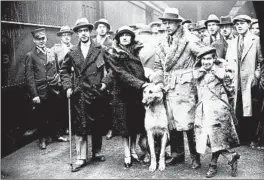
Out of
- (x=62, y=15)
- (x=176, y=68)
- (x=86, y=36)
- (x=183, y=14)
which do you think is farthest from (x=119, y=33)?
(x=183, y=14)

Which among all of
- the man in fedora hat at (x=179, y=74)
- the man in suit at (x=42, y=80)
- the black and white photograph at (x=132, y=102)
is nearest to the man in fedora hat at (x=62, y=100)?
the black and white photograph at (x=132, y=102)

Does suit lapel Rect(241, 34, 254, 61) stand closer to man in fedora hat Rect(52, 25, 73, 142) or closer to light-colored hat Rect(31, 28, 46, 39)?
man in fedora hat Rect(52, 25, 73, 142)

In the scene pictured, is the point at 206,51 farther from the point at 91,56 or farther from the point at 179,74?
the point at 91,56

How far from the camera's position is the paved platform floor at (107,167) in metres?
5.27

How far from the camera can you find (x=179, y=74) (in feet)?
18.0

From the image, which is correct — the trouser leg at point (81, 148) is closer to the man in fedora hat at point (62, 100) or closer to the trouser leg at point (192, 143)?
the trouser leg at point (192, 143)

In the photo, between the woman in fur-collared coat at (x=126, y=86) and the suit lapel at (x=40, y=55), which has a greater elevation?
the suit lapel at (x=40, y=55)

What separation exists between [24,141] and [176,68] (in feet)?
12.6

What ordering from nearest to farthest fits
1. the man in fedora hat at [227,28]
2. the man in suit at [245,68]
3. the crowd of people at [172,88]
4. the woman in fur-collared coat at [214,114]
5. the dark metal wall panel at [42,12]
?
1. the woman in fur-collared coat at [214,114]
2. the crowd of people at [172,88]
3. the man in suit at [245,68]
4. the dark metal wall panel at [42,12]
5. the man in fedora hat at [227,28]

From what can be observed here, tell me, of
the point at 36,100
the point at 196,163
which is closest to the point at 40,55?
the point at 36,100

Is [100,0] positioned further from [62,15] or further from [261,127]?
[261,127]

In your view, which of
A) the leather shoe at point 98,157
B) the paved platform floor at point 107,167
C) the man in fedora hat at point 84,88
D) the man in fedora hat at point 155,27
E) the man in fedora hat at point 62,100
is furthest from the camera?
the man in fedora hat at point 155,27

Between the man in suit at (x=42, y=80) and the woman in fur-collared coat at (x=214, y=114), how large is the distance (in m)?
3.37

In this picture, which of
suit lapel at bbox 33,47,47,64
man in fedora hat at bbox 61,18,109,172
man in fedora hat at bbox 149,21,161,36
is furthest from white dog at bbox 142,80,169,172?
man in fedora hat at bbox 149,21,161,36
